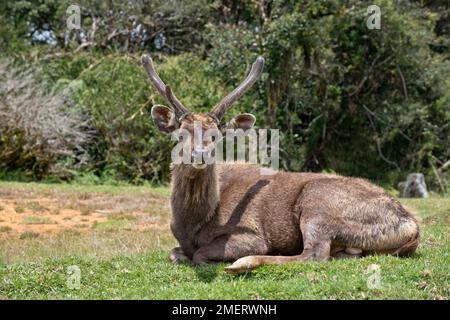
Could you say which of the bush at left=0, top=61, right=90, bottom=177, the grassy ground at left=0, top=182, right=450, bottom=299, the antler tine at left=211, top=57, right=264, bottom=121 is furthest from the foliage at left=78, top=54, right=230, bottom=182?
the antler tine at left=211, top=57, right=264, bottom=121

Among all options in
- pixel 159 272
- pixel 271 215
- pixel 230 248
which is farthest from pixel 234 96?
pixel 159 272

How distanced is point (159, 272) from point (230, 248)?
0.92m

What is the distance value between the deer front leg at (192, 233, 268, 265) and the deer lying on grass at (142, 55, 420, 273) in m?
0.01

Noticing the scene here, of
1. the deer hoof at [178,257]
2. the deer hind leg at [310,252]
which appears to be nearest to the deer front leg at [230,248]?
the deer hoof at [178,257]

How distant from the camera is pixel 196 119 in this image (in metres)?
7.40

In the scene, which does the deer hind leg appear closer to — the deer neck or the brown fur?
the brown fur

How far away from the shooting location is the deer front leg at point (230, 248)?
7.45 metres

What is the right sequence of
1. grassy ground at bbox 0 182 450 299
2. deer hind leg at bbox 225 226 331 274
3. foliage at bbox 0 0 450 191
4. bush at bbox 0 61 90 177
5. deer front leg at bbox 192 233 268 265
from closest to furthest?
grassy ground at bbox 0 182 450 299 → deer hind leg at bbox 225 226 331 274 → deer front leg at bbox 192 233 268 265 → bush at bbox 0 61 90 177 → foliage at bbox 0 0 450 191

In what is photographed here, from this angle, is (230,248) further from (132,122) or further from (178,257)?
(132,122)

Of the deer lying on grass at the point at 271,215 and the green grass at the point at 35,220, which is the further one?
the green grass at the point at 35,220

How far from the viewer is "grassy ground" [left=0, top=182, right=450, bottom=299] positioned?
5844mm

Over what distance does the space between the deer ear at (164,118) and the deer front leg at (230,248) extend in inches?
55.5

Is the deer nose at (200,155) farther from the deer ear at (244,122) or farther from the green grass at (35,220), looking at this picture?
the green grass at (35,220)

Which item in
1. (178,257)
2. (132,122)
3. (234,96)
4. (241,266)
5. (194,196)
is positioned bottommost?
(178,257)
